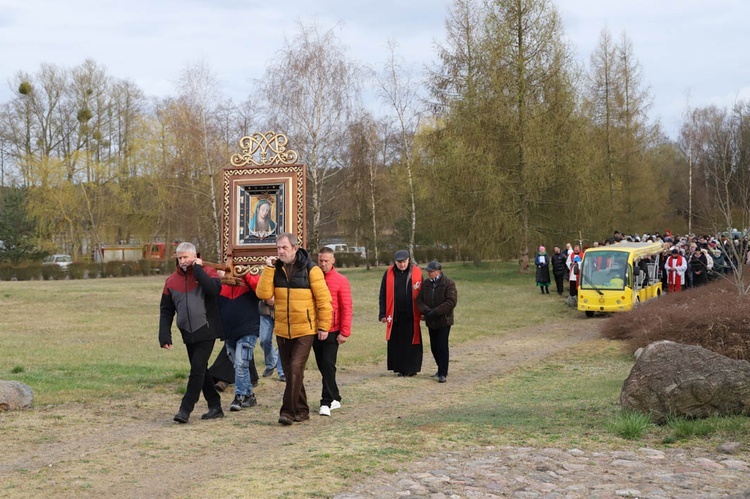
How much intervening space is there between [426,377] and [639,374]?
17.2 ft

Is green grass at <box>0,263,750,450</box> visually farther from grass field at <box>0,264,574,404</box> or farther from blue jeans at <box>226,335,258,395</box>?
blue jeans at <box>226,335,258,395</box>

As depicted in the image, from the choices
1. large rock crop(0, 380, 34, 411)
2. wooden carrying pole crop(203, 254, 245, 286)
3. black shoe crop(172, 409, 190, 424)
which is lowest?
black shoe crop(172, 409, 190, 424)

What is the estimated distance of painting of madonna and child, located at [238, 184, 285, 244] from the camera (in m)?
11.7

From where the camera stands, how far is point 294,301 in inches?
367

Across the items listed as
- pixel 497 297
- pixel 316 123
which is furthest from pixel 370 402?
pixel 316 123

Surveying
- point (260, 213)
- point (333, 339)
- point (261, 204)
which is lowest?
point (333, 339)

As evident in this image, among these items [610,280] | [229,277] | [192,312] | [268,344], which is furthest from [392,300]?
[610,280]

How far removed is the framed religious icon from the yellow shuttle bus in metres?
15.0

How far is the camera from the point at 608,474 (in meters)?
6.84

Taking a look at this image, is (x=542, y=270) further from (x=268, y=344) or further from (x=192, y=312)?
(x=192, y=312)

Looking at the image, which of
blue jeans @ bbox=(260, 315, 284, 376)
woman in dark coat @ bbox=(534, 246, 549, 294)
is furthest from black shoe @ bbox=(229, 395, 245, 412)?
woman in dark coat @ bbox=(534, 246, 549, 294)

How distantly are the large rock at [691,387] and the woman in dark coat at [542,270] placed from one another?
25047mm

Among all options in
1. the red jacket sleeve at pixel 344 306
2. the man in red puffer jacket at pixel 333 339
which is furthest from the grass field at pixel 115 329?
the red jacket sleeve at pixel 344 306

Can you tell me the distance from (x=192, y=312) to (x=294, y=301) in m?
1.11
